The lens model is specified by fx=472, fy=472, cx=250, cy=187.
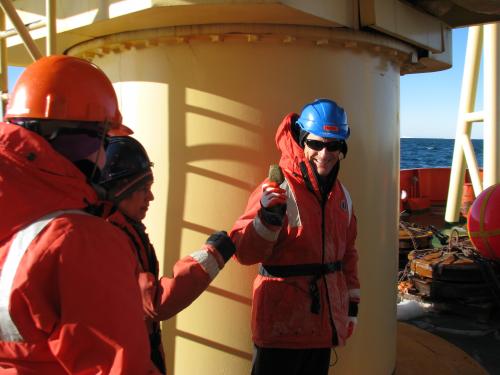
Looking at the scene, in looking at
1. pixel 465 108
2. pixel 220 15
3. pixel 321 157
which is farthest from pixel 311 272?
pixel 465 108

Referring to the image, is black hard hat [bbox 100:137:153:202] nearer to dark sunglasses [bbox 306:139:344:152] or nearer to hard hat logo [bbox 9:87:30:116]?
hard hat logo [bbox 9:87:30:116]

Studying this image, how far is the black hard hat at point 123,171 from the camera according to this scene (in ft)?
5.69

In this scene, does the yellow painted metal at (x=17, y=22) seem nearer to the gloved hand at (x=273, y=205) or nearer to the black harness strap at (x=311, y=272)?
the gloved hand at (x=273, y=205)

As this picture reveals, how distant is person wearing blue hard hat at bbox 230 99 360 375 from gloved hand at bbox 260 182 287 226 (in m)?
0.05

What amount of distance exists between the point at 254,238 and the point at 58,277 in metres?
1.17

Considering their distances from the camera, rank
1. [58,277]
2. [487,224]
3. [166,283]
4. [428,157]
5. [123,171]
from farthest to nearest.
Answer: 1. [428,157]
2. [487,224]
3. [166,283]
4. [123,171]
5. [58,277]

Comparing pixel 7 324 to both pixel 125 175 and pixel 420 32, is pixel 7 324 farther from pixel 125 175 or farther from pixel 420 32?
pixel 420 32

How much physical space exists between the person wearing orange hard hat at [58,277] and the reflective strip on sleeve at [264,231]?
3.19 feet

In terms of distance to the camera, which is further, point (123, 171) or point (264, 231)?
point (264, 231)

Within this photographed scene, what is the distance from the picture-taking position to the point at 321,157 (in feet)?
7.73

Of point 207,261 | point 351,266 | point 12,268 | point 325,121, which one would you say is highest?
point 325,121


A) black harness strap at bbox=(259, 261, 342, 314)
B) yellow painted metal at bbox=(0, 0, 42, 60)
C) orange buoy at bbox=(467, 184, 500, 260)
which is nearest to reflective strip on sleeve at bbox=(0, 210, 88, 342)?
black harness strap at bbox=(259, 261, 342, 314)

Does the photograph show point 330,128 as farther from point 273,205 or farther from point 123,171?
point 123,171

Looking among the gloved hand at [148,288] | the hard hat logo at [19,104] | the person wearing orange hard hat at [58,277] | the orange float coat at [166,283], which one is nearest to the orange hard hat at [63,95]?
the hard hat logo at [19,104]
